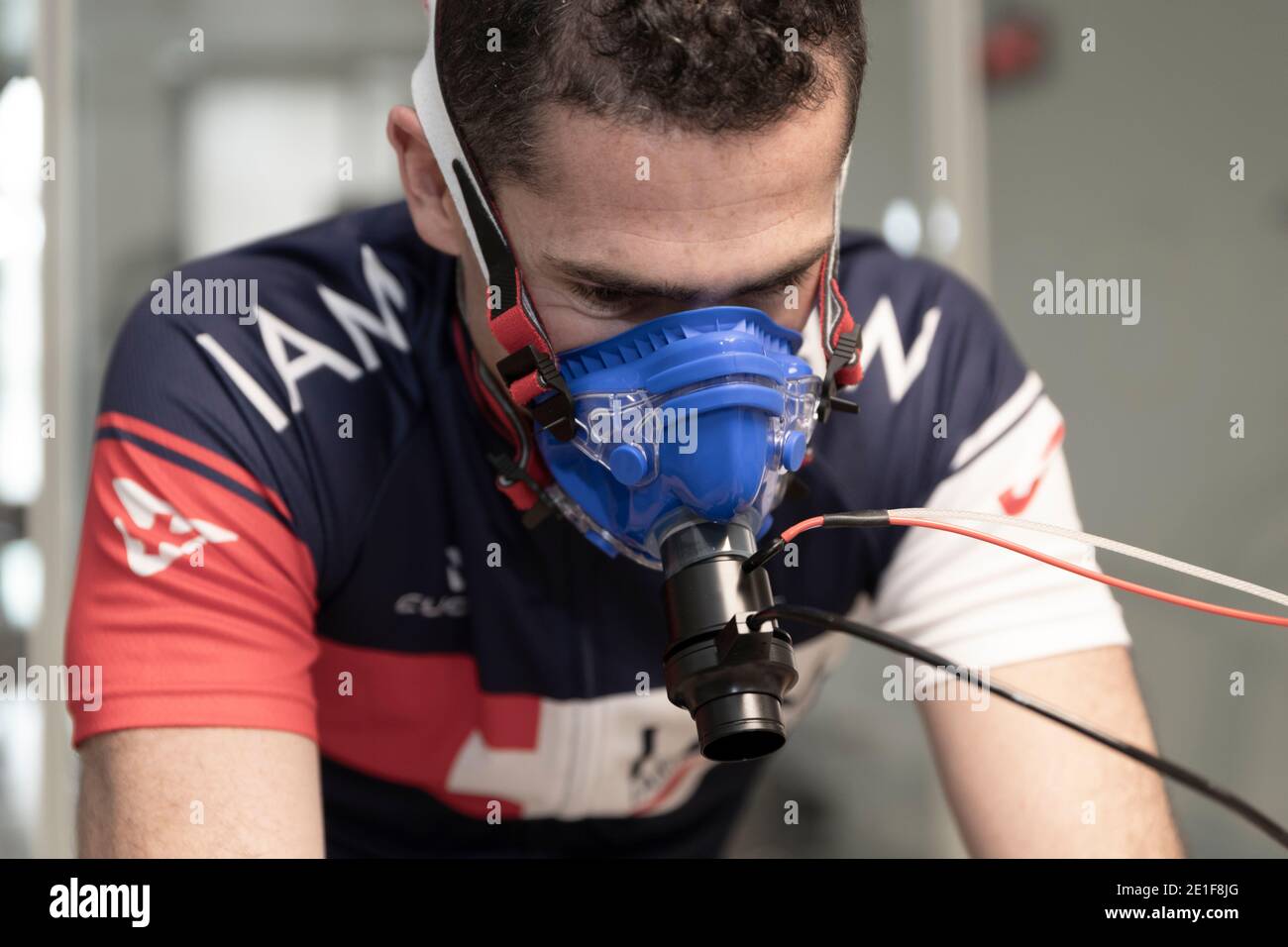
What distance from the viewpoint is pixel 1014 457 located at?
1.27 meters

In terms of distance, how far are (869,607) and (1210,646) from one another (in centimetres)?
149

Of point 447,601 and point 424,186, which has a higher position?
point 424,186

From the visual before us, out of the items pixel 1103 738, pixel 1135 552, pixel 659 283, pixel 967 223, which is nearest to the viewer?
pixel 1103 738

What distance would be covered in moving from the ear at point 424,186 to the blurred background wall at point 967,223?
1.18 meters

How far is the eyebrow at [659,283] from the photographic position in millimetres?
980

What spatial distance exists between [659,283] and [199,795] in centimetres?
53

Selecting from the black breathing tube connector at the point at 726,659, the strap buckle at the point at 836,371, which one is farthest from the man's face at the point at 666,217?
the black breathing tube connector at the point at 726,659

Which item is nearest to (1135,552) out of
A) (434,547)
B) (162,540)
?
(434,547)

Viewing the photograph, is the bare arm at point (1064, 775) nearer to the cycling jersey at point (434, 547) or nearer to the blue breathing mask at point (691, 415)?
the cycling jersey at point (434, 547)

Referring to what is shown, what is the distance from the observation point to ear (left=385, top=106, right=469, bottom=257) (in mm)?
1144

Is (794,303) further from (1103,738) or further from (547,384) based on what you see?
(1103,738)

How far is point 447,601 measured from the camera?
1.27 m

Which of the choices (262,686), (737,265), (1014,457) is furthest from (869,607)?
(262,686)
